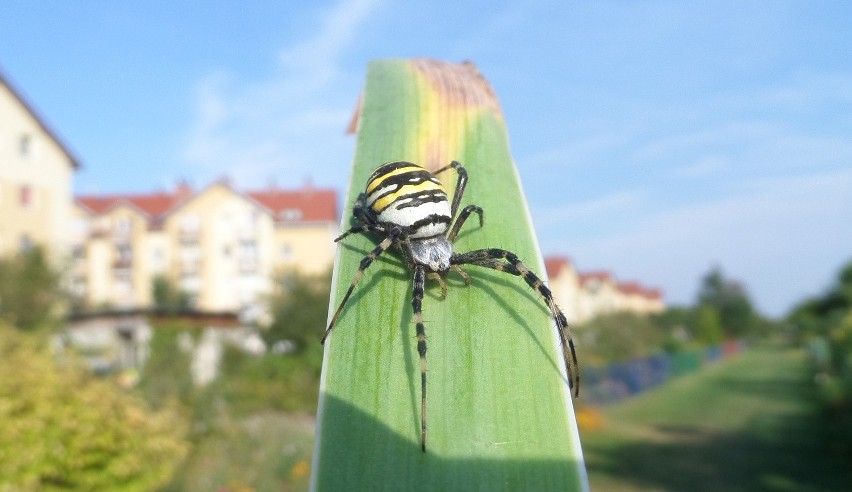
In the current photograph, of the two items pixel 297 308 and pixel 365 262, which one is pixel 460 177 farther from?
pixel 297 308

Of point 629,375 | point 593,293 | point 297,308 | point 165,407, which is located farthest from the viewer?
point 593,293

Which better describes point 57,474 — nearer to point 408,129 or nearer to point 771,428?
point 408,129

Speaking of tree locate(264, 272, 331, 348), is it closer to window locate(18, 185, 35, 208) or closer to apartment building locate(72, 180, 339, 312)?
apartment building locate(72, 180, 339, 312)

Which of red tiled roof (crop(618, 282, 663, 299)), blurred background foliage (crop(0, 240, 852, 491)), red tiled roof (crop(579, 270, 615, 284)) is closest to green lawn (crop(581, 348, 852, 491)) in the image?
blurred background foliage (crop(0, 240, 852, 491))

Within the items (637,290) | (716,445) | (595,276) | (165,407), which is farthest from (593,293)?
(165,407)

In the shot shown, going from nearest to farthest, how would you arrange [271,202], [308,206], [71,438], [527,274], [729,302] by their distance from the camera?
1. [527,274]
2. [71,438]
3. [308,206]
4. [271,202]
5. [729,302]

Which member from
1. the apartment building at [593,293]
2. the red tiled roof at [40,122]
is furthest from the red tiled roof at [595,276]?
the red tiled roof at [40,122]
